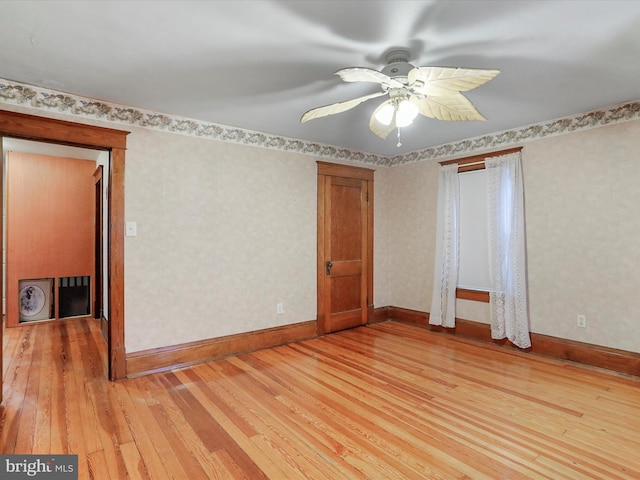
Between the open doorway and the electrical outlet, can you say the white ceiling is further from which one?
the open doorway

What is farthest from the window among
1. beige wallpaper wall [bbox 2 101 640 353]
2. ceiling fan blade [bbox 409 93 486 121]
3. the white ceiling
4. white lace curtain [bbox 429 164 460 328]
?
ceiling fan blade [bbox 409 93 486 121]

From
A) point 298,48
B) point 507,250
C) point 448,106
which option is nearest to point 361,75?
point 298,48

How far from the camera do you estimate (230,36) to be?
2.06 meters

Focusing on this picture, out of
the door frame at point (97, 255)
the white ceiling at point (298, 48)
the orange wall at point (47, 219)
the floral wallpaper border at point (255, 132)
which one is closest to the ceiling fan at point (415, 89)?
the white ceiling at point (298, 48)

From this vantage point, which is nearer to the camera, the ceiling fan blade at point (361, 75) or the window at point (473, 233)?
the ceiling fan blade at point (361, 75)

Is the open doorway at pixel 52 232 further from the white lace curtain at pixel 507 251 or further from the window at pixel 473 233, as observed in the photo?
the white lace curtain at pixel 507 251

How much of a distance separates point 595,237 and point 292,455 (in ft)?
11.4

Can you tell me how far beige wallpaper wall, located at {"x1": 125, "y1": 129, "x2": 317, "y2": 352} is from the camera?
10.9 ft

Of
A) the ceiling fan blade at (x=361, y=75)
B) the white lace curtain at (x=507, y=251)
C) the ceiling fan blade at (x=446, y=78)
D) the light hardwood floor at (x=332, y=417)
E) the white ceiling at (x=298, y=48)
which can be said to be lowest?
the light hardwood floor at (x=332, y=417)

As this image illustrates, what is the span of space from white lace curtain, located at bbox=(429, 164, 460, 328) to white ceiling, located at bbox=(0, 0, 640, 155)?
143 centimetres

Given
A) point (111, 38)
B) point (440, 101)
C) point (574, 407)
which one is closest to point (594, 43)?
point (440, 101)

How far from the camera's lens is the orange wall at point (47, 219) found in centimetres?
498

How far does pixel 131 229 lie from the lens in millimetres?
A: 3250

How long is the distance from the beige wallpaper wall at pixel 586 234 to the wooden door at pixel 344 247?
1.58 m
